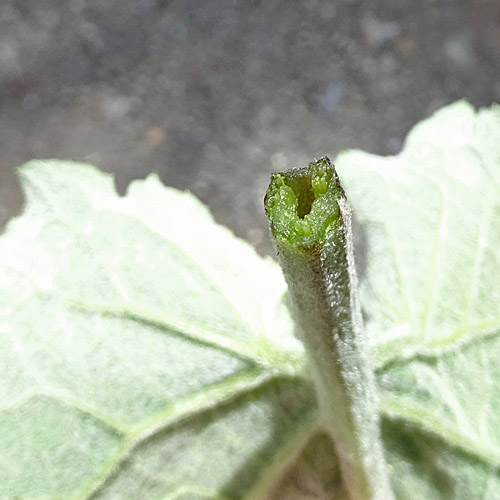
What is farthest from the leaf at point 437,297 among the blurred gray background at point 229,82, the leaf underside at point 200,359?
the blurred gray background at point 229,82

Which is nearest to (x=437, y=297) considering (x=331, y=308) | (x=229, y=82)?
(x=331, y=308)

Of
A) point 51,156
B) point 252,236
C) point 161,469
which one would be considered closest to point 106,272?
point 161,469

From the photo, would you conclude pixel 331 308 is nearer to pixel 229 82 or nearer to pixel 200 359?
pixel 200 359

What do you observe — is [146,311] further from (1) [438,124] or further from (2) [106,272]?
(1) [438,124]

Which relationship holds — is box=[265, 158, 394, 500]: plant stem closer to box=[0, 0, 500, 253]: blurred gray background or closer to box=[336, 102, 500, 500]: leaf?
box=[336, 102, 500, 500]: leaf

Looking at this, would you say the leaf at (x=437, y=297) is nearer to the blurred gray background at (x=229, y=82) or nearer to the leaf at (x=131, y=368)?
the leaf at (x=131, y=368)
